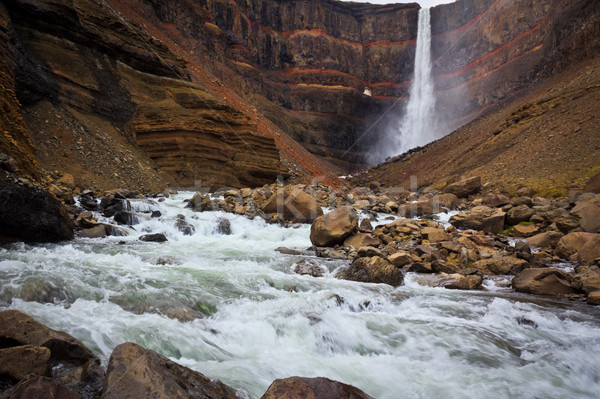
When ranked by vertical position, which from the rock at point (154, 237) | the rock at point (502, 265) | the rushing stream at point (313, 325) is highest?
the rock at point (154, 237)

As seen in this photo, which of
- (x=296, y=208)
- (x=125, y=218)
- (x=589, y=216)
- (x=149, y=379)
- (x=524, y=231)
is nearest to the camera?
(x=149, y=379)

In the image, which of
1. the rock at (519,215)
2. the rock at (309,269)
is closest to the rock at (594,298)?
the rock at (309,269)

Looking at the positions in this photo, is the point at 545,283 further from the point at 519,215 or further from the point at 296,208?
the point at 296,208

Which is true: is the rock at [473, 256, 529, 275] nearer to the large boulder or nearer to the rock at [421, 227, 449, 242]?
the rock at [421, 227, 449, 242]

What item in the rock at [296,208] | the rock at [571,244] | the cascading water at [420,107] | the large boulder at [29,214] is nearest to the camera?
the large boulder at [29,214]

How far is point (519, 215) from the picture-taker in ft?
38.0

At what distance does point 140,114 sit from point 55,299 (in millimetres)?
16849

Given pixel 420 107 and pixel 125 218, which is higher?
pixel 420 107

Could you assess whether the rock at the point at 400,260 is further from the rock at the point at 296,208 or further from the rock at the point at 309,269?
the rock at the point at 296,208

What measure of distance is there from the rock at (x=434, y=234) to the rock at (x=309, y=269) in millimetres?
4190

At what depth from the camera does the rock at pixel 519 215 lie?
456 inches

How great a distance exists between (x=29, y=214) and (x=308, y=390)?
7.74 m

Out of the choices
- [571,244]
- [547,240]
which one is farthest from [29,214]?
[547,240]

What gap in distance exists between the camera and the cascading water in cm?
5525
